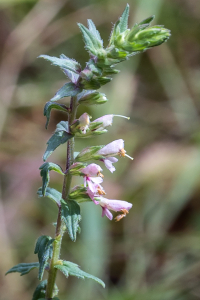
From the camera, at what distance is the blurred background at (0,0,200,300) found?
4.14 m

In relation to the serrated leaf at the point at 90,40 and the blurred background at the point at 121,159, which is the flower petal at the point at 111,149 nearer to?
the serrated leaf at the point at 90,40

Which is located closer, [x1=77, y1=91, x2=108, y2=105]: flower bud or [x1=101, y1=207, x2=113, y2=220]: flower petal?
[x1=77, y1=91, x2=108, y2=105]: flower bud

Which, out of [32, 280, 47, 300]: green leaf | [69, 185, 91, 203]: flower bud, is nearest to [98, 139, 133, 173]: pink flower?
[69, 185, 91, 203]: flower bud

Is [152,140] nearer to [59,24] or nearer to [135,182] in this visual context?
[135,182]

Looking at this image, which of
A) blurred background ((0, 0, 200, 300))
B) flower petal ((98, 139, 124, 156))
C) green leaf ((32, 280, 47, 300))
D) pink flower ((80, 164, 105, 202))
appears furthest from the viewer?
blurred background ((0, 0, 200, 300))

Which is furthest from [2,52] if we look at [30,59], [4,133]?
[4,133]

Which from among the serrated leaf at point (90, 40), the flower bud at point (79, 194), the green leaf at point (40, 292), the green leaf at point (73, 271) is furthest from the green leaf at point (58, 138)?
the green leaf at point (40, 292)

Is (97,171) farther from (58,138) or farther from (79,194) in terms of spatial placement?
(58,138)

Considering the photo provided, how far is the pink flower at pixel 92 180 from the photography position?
179cm

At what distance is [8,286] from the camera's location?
13.6 feet

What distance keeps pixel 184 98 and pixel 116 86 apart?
1.29 meters

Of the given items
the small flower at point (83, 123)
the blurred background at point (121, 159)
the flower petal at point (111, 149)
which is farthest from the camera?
the blurred background at point (121, 159)

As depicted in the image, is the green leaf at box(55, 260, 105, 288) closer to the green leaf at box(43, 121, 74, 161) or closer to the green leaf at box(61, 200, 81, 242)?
the green leaf at box(61, 200, 81, 242)

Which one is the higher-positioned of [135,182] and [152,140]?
[152,140]
